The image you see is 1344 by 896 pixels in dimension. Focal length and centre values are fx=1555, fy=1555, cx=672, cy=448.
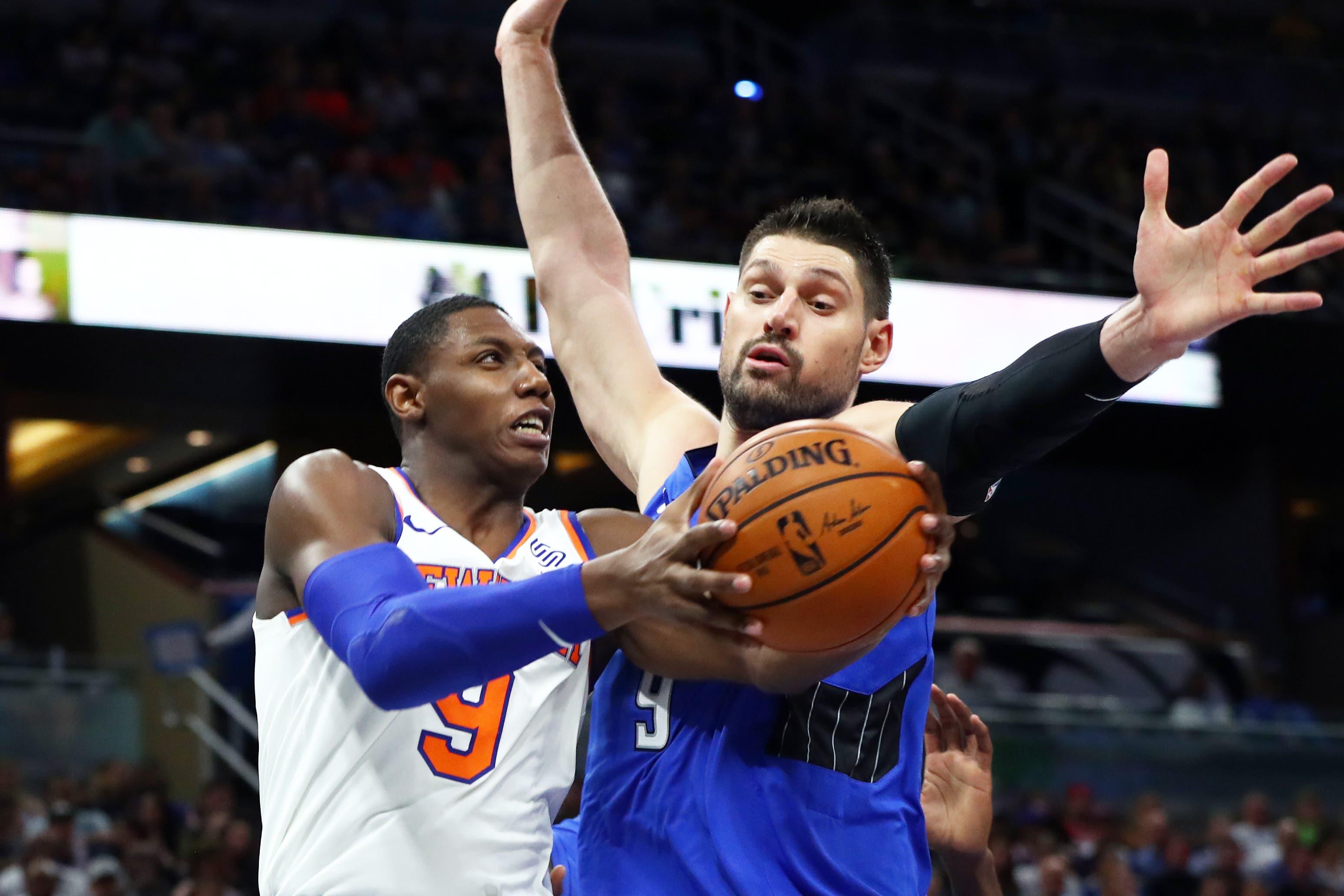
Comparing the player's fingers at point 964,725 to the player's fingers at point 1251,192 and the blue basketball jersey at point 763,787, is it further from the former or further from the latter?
the player's fingers at point 1251,192

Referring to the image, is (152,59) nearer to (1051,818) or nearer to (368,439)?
(368,439)

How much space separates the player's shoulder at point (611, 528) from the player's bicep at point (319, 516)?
17.9 inches

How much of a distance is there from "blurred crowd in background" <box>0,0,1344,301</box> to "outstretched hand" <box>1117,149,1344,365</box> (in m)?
9.55

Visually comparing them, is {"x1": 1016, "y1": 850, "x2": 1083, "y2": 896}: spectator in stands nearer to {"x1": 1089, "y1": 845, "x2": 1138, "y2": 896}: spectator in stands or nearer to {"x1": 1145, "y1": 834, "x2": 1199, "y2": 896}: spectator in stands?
{"x1": 1089, "y1": 845, "x2": 1138, "y2": 896}: spectator in stands

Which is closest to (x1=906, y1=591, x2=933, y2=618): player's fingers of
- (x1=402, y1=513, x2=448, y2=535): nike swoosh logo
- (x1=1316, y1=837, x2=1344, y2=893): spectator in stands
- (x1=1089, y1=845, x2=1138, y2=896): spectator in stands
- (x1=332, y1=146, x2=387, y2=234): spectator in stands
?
(x1=402, y1=513, x2=448, y2=535): nike swoosh logo

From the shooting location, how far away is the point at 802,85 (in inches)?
671

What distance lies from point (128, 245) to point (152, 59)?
2.67m

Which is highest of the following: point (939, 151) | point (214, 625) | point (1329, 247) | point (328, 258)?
point (939, 151)

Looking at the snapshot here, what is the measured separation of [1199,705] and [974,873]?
1058 cm

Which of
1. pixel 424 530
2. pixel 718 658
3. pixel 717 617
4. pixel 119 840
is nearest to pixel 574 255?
pixel 424 530

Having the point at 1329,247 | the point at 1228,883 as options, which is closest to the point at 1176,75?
the point at 1228,883

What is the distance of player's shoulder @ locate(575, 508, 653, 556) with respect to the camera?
3172mm

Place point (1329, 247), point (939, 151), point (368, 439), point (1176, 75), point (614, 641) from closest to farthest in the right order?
1. point (1329, 247)
2. point (614, 641)
3. point (368, 439)
4. point (939, 151)
5. point (1176, 75)

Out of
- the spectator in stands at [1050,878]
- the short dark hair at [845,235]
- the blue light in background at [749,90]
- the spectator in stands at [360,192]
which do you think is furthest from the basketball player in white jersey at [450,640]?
the blue light in background at [749,90]
